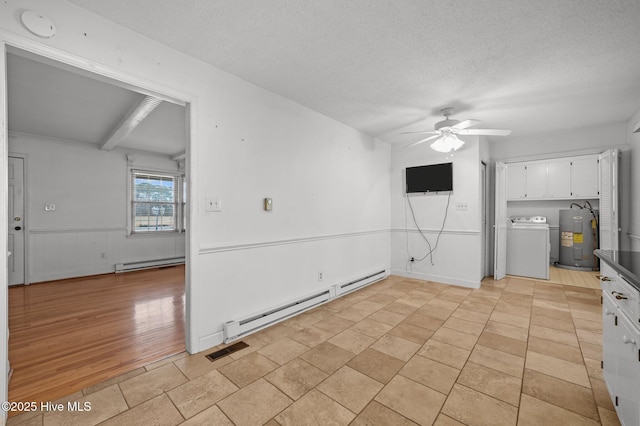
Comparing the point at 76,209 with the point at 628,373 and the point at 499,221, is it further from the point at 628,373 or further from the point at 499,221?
the point at 499,221

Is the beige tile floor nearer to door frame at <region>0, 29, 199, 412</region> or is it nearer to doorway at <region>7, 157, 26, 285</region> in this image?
door frame at <region>0, 29, 199, 412</region>

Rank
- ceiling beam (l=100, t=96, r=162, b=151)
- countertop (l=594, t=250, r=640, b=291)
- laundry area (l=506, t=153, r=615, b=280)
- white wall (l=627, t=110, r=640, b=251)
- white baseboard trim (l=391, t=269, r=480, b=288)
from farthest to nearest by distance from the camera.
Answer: laundry area (l=506, t=153, r=615, b=280) < white baseboard trim (l=391, t=269, r=480, b=288) < white wall (l=627, t=110, r=640, b=251) < ceiling beam (l=100, t=96, r=162, b=151) < countertop (l=594, t=250, r=640, b=291)

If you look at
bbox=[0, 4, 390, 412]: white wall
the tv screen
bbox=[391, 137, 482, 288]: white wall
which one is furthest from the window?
the tv screen

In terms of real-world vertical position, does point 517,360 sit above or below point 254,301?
below

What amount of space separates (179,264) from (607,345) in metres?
7.03

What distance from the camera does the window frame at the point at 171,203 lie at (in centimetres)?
587

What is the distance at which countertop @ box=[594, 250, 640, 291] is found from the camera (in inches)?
46.2

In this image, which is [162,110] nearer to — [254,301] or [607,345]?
[254,301]

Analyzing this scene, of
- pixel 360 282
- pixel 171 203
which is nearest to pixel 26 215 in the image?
pixel 171 203

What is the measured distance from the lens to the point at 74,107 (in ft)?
11.9

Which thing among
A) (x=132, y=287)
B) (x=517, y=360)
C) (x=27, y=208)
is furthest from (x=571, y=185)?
(x=27, y=208)

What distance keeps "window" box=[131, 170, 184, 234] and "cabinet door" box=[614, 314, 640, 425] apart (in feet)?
23.4

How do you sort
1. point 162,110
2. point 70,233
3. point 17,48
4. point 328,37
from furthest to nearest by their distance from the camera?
point 70,233, point 162,110, point 328,37, point 17,48

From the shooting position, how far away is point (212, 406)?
1727 millimetres
